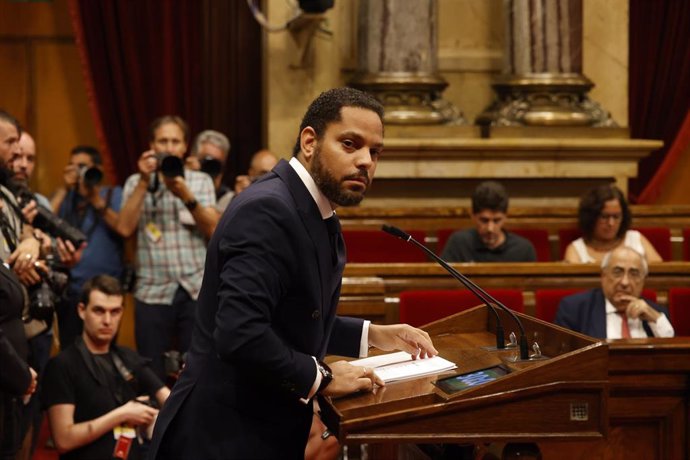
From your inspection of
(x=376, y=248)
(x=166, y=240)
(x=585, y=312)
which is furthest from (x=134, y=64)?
(x=585, y=312)

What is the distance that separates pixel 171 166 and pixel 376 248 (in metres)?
1.47

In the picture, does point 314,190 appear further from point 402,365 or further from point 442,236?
point 442,236

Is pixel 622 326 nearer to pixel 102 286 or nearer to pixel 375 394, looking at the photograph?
pixel 102 286

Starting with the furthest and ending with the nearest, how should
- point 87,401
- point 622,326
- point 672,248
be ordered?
point 672,248 → point 622,326 → point 87,401

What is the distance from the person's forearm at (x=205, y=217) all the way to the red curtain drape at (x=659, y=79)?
4.15 meters

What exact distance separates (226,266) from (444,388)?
538 mm

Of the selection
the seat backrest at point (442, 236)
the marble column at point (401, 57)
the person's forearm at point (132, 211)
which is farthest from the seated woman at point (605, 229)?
the person's forearm at point (132, 211)

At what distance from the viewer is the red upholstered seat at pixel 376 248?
19.6 feet

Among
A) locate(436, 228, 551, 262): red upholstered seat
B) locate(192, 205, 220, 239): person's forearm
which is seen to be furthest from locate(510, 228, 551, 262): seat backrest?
locate(192, 205, 220, 239): person's forearm

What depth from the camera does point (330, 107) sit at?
2258 mm

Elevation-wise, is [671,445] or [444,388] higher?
[444,388]

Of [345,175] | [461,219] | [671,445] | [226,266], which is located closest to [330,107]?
[345,175]

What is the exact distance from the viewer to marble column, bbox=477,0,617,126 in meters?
6.96

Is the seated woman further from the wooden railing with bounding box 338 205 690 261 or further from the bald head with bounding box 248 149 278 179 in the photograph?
the bald head with bounding box 248 149 278 179
